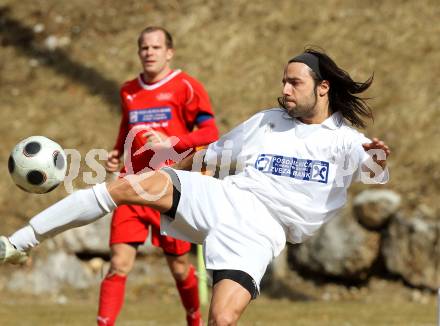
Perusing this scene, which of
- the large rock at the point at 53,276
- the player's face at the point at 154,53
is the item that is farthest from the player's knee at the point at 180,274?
the large rock at the point at 53,276

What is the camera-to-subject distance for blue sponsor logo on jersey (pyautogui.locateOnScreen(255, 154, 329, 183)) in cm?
507

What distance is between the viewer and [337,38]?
46.1 ft

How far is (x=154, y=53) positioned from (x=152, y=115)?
431 millimetres

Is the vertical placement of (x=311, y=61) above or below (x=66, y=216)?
above

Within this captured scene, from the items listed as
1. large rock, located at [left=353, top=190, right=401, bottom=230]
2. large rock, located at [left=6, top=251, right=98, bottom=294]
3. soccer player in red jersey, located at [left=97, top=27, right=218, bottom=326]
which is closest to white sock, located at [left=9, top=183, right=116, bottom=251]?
soccer player in red jersey, located at [left=97, top=27, right=218, bottom=326]

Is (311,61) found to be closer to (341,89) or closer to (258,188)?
(341,89)

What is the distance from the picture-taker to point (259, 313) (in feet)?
30.8

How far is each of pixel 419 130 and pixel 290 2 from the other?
12.7ft

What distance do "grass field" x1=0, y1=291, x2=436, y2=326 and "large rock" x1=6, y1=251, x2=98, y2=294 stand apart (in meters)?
0.22

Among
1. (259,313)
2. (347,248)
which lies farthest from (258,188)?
(347,248)

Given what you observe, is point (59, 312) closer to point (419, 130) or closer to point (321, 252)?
point (321, 252)

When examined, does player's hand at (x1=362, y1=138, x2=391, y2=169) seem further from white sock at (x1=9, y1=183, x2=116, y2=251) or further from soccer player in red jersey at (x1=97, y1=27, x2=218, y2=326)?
soccer player in red jersey at (x1=97, y1=27, x2=218, y2=326)

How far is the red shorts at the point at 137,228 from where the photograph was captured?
6672 millimetres

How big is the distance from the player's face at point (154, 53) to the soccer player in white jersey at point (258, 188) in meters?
1.63
